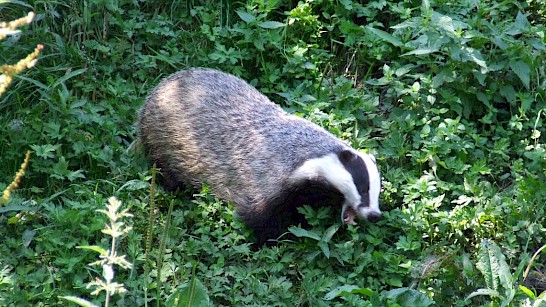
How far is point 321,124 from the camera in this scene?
5.72 m

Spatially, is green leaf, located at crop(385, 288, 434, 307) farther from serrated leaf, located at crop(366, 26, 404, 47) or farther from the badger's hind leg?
serrated leaf, located at crop(366, 26, 404, 47)

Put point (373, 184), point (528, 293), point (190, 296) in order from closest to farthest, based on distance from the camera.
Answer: point (190, 296)
point (528, 293)
point (373, 184)

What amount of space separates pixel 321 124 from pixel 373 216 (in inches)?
41.5

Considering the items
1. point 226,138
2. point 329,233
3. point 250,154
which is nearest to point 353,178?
point 329,233

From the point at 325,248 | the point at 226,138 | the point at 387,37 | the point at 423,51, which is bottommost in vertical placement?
the point at 325,248

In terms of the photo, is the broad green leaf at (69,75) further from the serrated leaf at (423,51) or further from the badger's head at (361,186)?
the serrated leaf at (423,51)

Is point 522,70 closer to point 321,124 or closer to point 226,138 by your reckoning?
point 321,124

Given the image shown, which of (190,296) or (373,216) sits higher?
(190,296)

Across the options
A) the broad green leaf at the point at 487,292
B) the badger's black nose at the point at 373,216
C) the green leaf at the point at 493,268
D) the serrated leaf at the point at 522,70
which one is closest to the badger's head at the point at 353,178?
the badger's black nose at the point at 373,216

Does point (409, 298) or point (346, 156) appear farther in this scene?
point (346, 156)

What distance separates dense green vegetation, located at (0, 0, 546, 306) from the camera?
4.56 meters

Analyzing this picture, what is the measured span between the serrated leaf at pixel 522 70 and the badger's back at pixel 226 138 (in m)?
1.50

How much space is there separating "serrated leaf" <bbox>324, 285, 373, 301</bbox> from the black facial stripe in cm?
68

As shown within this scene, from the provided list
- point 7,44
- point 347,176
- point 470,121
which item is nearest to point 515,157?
point 470,121
